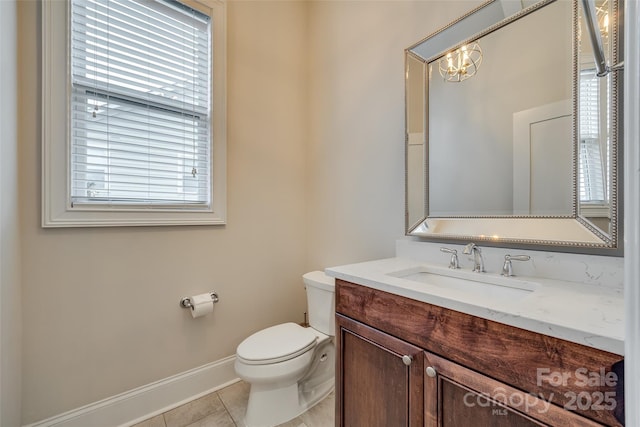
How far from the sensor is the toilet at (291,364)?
139cm

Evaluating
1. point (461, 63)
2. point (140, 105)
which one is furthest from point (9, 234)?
point (461, 63)

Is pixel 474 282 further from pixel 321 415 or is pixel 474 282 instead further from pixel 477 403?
pixel 321 415

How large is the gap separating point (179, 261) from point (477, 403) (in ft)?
5.30

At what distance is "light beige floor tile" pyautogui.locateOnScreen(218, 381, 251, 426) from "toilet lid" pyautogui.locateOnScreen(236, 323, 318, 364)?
0.41m

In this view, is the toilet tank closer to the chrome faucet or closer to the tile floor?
the tile floor

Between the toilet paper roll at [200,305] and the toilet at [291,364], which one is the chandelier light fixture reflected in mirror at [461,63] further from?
the toilet paper roll at [200,305]

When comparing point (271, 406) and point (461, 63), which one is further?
point (271, 406)

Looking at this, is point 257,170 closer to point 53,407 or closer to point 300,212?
point 300,212

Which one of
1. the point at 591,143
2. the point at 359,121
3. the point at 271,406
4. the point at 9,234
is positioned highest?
the point at 359,121

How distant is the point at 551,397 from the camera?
626 mm

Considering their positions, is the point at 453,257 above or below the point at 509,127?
below

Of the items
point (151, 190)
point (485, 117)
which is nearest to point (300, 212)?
point (151, 190)

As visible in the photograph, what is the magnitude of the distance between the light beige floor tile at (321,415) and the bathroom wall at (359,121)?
868 millimetres

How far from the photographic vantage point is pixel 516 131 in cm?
116
